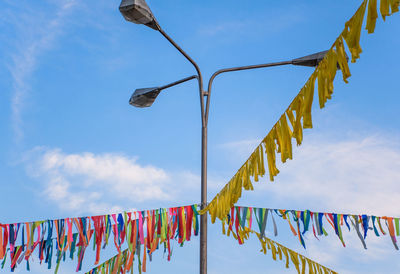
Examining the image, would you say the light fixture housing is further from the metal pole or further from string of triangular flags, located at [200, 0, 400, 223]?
string of triangular flags, located at [200, 0, 400, 223]

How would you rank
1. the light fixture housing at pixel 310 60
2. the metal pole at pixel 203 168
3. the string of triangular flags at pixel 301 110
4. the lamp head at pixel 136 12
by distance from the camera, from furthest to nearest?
1. the light fixture housing at pixel 310 60
2. the metal pole at pixel 203 168
3. the lamp head at pixel 136 12
4. the string of triangular flags at pixel 301 110

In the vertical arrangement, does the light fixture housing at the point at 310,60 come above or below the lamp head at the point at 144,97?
above

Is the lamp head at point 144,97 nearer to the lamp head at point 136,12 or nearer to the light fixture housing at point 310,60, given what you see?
the lamp head at point 136,12

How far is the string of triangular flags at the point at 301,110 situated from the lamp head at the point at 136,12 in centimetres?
212

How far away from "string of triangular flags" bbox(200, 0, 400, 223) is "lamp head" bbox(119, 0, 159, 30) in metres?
2.12

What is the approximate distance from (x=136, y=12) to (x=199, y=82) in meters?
1.40

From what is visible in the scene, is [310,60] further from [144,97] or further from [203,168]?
[144,97]

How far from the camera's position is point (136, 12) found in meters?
5.86

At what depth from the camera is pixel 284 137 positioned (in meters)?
4.37

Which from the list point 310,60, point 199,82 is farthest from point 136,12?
point 310,60

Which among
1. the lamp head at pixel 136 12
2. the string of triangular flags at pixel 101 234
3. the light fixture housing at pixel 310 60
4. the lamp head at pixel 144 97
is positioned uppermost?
the lamp head at pixel 136 12

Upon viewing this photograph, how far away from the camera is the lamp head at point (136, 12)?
5.82 m

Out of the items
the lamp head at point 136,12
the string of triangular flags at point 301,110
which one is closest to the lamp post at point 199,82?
the lamp head at point 136,12

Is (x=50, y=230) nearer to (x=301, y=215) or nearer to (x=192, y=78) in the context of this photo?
(x=192, y=78)
